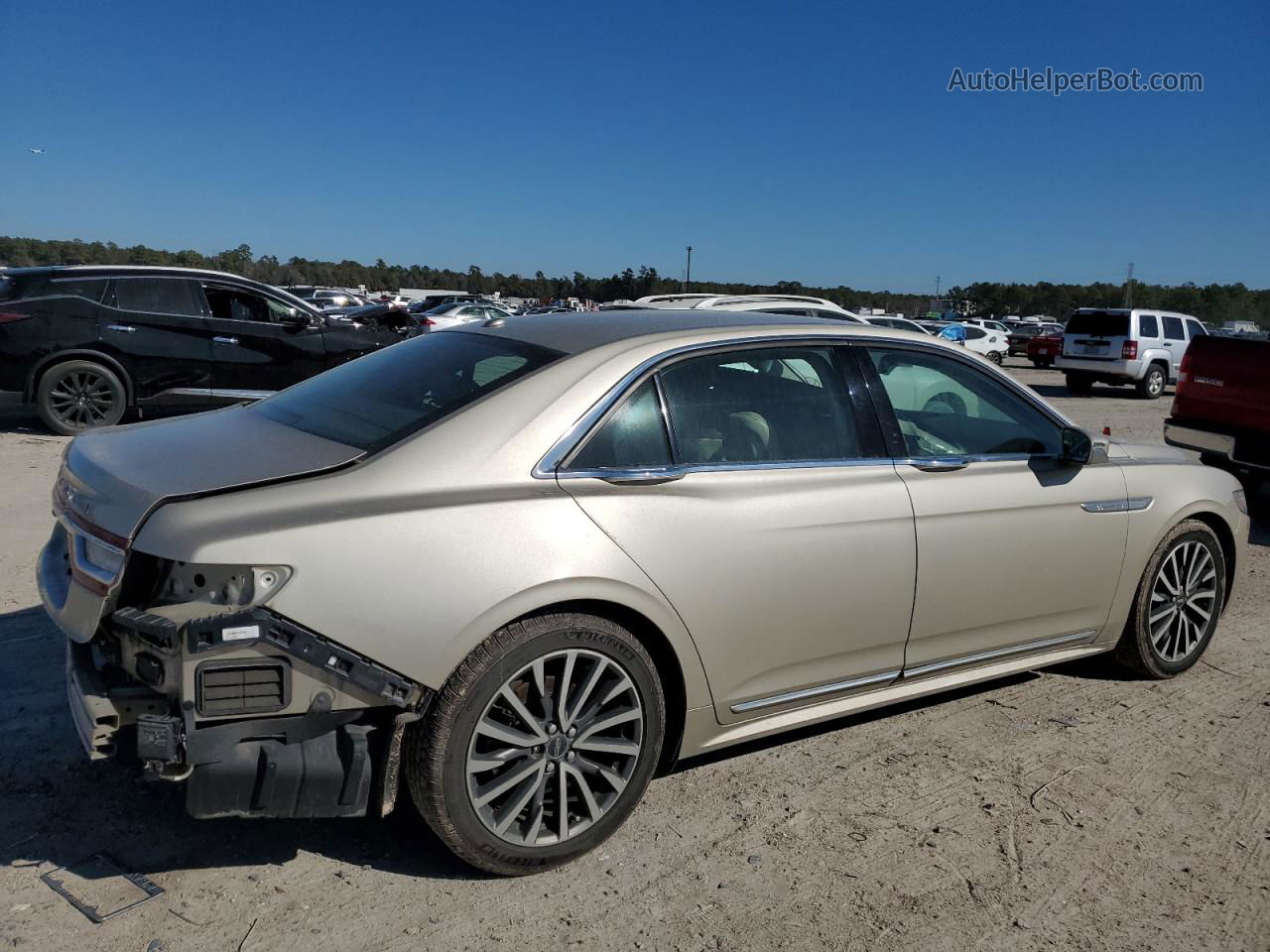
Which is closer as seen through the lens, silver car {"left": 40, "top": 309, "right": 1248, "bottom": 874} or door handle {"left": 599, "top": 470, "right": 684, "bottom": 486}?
silver car {"left": 40, "top": 309, "right": 1248, "bottom": 874}

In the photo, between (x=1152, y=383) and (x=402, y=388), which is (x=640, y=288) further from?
(x=402, y=388)

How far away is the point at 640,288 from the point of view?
69.6 metres

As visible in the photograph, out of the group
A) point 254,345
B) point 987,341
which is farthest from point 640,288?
point 254,345

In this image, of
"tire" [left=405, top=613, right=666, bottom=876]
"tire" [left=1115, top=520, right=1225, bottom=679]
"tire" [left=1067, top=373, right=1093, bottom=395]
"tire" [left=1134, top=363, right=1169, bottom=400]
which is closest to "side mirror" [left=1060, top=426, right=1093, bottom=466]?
"tire" [left=1115, top=520, right=1225, bottom=679]

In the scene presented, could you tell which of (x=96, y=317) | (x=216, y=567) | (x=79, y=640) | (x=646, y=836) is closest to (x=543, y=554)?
(x=216, y=567)

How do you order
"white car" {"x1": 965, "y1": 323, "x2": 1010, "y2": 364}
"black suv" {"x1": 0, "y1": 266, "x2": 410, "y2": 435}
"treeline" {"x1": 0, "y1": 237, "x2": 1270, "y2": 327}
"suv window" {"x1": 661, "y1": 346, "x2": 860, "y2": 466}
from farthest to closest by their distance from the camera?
"treeline" {"x1": 0, "y1": 237, "x2": 1270, "y2": 327} < "white car" {"x1": 965, "y1": 323, "x2": 1010, "y2": 364} < "black suv" {"x1": 0, "y1": 266, "x2": 410, "y2": 435} < "suv window" {"x1": 661, "y1": 346, "x2": 860, "y2": 466}

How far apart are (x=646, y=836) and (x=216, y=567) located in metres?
1.62

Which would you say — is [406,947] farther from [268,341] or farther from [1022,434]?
[268,341]

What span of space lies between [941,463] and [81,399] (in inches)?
365

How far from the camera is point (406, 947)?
269 cm

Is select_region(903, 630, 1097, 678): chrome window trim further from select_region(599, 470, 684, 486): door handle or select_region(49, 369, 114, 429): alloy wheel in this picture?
select_region(49, 369, 114, 429): alloy wheel

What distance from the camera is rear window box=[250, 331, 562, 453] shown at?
320 cm

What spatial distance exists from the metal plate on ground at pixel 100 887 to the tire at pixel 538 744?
827 millimetres

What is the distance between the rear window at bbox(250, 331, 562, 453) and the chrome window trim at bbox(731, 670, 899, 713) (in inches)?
52.9
